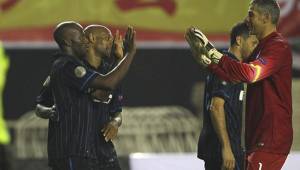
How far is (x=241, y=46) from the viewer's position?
221 inches

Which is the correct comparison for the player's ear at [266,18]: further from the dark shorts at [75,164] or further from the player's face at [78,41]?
the dark shorts at [75,164]

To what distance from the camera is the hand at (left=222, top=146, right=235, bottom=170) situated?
5473 mm

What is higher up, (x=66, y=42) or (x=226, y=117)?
(x=66, y=42)

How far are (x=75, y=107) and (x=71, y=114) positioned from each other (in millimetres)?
42

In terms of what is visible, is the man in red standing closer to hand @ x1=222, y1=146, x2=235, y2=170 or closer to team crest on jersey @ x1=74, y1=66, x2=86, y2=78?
hand @ x1=222, y1=146, x2=235, y2=170

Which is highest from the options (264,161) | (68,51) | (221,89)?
(68,51)

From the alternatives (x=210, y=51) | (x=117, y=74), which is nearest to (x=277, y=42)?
(x=210, y=51)

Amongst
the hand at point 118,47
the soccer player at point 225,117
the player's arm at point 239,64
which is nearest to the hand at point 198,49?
the player's arm at point 239,64

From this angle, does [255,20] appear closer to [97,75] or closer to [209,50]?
[209,50]

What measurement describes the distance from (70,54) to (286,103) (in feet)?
3.74

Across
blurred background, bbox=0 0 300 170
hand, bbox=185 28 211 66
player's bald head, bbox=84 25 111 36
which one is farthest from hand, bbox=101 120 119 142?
blurred background, bbox=0 0 300 170

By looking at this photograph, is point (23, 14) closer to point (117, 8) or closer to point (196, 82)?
point (117, 8)

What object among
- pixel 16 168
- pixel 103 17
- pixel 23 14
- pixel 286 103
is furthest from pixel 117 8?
pixel 286 103

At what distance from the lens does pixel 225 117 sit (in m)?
5.55
